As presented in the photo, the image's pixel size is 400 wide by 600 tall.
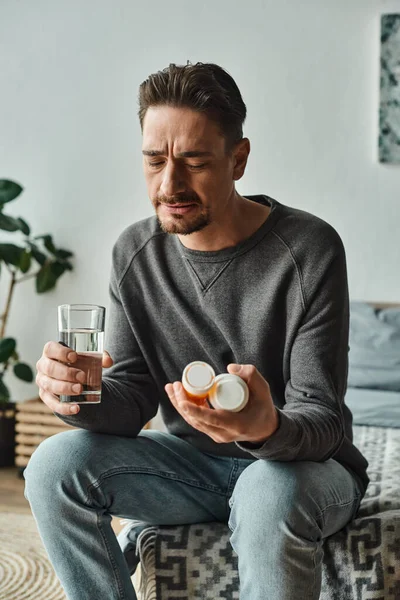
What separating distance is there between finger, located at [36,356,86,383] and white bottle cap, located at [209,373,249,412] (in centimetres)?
27

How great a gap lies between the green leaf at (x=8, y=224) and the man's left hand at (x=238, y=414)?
6.75 feet

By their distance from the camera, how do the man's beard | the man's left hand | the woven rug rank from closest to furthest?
the man's left hand < the man's beard < the woven rug

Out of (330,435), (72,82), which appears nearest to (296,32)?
(72,82)

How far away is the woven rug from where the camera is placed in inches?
84.4

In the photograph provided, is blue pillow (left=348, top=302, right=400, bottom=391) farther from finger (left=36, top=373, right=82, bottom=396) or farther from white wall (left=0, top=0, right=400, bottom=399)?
finger (left=36, top=373, right=82, bottom=396)

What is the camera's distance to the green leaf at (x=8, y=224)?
306 centimetres

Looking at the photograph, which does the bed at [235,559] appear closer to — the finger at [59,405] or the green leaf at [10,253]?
the finger at [59,405]

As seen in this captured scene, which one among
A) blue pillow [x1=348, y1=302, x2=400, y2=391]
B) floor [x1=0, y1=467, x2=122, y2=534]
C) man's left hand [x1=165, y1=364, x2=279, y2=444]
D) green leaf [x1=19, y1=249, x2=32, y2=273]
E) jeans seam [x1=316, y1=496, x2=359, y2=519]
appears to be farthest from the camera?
green leaf [x1=19, y1=249, x2=32, y2=273]

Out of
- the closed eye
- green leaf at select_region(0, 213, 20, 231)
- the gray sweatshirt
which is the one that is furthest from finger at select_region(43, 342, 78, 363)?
green leaf at select_region(0, 213, 20, 231)

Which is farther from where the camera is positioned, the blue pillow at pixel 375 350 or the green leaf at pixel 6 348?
the green leaf at pixel 6 348

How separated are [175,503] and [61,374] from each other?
0.35 meters

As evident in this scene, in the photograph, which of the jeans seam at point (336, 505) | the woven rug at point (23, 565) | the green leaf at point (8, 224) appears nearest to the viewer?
A: the jeans seam at point (336, 505)

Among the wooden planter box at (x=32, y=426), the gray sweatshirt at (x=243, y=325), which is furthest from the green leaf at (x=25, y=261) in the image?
the gray sweatshirt at (x=243, y=325)

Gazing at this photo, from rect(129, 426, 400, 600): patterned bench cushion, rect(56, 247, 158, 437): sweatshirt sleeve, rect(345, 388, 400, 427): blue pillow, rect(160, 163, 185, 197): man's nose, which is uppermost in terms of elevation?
rect(160, 163, 185, 197): man's nose
